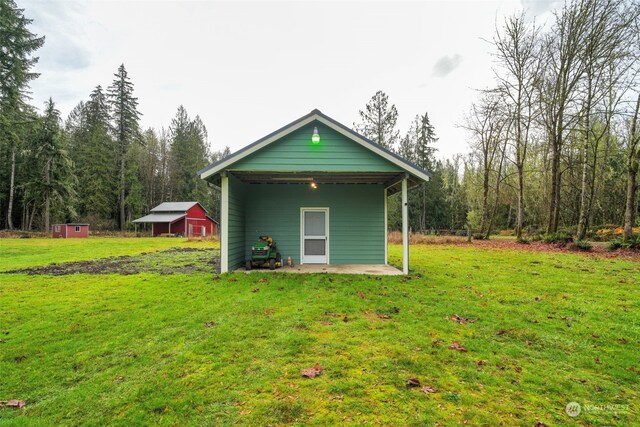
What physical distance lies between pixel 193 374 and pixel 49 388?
137 cm

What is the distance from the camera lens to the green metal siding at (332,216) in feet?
34.5

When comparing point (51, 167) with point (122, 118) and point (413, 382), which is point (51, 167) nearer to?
point (122, 118)

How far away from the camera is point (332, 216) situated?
34.7ft

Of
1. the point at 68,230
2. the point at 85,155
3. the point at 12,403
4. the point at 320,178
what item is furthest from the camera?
the point at 85,155

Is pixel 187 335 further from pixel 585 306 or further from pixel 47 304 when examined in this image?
pixel 585 306

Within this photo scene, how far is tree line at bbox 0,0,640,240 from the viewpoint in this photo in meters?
14.4

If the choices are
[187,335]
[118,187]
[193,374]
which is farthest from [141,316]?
[118,187]

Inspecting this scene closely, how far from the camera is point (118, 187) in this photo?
36.3m

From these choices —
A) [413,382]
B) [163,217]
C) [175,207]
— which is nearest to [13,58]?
[163,217]

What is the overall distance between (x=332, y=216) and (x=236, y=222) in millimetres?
3379

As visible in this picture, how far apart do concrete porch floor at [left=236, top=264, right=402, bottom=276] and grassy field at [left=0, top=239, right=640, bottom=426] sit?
1.74m

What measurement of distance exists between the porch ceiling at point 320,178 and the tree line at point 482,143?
1145 centimetres

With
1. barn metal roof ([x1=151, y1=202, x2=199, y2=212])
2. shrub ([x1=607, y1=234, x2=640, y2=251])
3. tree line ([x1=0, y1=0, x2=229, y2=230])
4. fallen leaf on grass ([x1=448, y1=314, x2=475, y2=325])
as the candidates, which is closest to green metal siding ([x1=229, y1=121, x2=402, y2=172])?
fallen leaf on grass ([x1=448, y1=314, x2=475, y2=325])

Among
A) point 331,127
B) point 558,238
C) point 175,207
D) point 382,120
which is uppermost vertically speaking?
point 382,120
